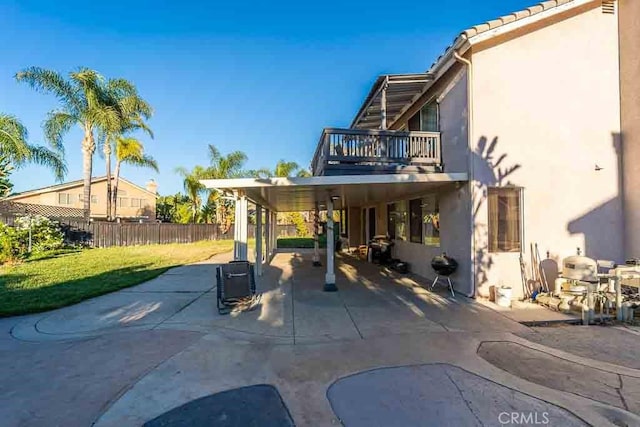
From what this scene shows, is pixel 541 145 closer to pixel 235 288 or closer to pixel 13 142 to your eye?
pixel 235 288

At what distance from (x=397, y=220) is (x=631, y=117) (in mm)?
6712

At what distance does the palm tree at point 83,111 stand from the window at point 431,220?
20.6 meters

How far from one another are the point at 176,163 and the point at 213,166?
3.87 meters

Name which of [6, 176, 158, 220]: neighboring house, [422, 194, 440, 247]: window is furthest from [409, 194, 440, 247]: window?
[6, 176, 158, 220]: neighboring house

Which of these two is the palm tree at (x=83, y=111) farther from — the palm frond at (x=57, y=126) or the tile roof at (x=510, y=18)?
the tile roof at (x=510, y=18)

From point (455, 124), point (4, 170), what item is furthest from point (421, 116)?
point (4, 170)

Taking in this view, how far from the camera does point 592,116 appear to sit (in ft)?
24.6

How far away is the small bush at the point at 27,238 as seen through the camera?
12.3 metres

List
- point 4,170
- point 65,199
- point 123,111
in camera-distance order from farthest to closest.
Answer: point 65,199 < point 123,111 < point 4,170

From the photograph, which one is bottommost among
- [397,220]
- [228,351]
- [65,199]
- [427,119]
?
[228,351]

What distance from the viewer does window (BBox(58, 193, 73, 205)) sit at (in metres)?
30.2

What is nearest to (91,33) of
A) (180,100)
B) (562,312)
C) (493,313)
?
(180,100)

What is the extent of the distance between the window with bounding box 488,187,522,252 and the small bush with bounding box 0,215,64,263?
53.3ft

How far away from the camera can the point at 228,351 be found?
4371 millimetres
